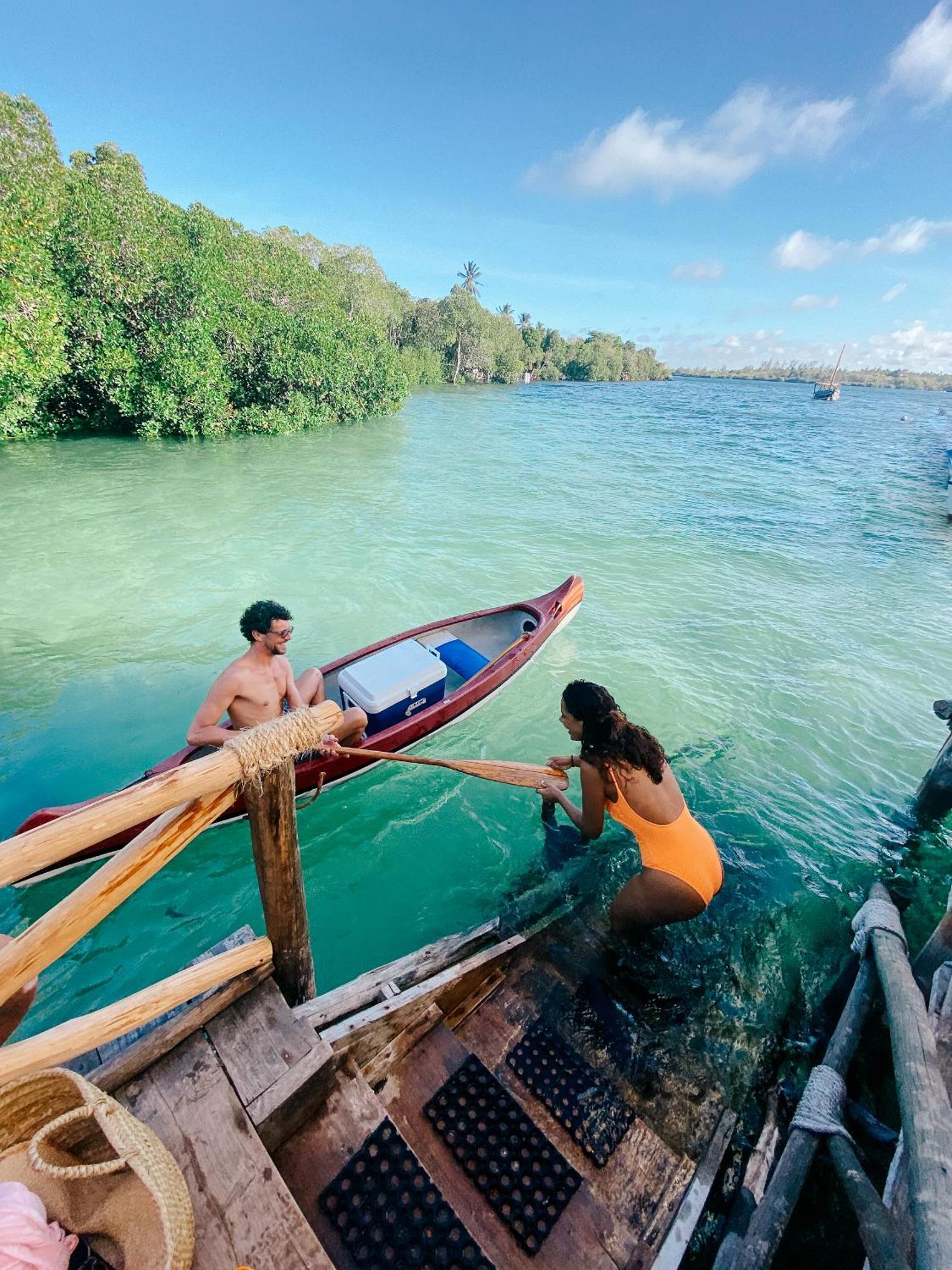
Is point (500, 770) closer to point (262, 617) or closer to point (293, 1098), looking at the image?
point (293, 1098)

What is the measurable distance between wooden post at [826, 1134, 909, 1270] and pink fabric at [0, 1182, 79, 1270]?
272cm

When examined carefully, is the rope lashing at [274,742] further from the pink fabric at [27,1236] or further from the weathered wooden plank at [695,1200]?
the weathered wooden plank at [695,1200]

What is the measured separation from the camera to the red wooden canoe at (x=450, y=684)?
440 cm

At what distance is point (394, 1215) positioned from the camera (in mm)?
2057

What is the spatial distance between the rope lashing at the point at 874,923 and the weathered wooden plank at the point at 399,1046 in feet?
8.81

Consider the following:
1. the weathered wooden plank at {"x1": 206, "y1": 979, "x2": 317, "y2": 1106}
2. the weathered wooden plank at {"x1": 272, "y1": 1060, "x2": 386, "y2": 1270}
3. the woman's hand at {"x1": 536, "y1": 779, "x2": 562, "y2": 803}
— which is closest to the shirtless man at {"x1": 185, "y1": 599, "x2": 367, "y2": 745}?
the woman's hand at {"x1": 536, "y1": 779, "x2": 562, "y2": 803}

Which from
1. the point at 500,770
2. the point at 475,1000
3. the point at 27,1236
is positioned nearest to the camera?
the point at 27,1236

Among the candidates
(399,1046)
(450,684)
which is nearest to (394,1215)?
(399,1046)

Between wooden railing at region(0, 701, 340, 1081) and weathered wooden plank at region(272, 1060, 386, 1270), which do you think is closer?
wooden railing at region(0, 701, 340, 1081)

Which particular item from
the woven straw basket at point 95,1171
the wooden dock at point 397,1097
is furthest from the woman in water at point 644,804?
the woven straw basket at point 95,1171

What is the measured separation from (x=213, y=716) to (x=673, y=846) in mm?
3695

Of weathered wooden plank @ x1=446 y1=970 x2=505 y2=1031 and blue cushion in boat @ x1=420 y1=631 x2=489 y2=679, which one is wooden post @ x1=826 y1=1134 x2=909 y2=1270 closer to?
weathered wooden plank @ x1=446 y1=970 x2=505 y2=1031

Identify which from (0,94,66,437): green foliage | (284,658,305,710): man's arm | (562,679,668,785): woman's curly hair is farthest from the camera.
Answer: (0,94,66,437): green foliage

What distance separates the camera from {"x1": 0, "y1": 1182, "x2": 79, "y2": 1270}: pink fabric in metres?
1.47
